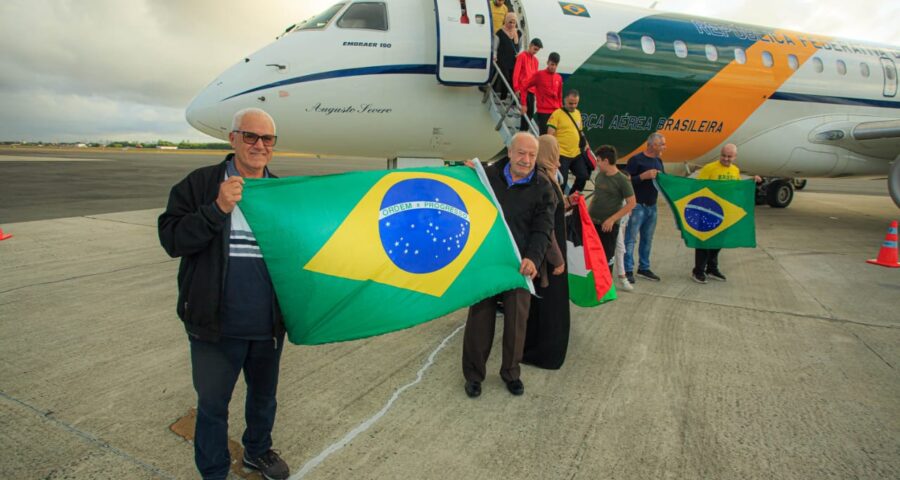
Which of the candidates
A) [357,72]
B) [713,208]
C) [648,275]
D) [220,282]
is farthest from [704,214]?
[220,282]

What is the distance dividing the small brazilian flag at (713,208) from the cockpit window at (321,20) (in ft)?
17.8

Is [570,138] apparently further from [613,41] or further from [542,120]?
[613,41]

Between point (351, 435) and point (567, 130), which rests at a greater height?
point (567, 130)

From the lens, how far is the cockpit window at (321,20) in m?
7.00

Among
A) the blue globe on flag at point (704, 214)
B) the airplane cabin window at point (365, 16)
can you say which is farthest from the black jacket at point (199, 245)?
the blue globe on flag at point (704, 214)

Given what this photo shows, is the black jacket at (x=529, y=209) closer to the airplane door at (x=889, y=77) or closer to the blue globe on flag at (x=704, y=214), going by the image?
the blue globe on flag at (x=704, y=214)

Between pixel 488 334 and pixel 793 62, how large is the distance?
10.8 meters

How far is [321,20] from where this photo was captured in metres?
7.10

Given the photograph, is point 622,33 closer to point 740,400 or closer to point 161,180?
point 740,400

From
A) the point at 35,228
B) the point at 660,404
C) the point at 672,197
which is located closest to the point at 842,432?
the point at 660,404

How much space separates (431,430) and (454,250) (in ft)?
3.55

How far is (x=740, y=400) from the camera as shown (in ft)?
10.1

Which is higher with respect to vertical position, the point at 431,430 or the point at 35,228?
the point at 35,228

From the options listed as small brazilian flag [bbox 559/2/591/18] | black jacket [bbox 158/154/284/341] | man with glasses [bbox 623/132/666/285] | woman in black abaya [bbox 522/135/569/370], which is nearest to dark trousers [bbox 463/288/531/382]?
woman in black abaya [bbox 522/135/569/370]
